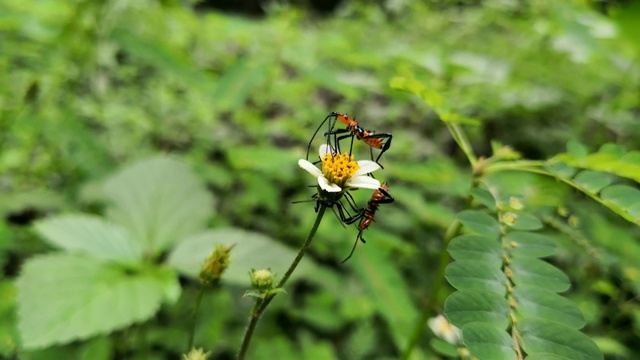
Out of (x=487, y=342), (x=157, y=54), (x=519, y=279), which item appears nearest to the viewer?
(x=487, y=342)

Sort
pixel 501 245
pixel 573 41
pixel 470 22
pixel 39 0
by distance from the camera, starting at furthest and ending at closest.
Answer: pixel 470 22, pixel 39 0, pixel 573 41, pixel 501 245

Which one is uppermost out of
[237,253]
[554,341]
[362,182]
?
[362,182]

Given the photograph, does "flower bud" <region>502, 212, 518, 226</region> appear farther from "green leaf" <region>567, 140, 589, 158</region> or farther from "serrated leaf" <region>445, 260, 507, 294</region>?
"green leaf" <region>567, 140, 589, 158</region>

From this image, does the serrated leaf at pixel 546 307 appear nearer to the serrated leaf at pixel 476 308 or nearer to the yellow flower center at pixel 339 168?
the serrated leaf at pixel 476 308

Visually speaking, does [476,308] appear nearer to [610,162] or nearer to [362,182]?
[362,182]

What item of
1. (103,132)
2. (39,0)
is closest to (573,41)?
(103,132)

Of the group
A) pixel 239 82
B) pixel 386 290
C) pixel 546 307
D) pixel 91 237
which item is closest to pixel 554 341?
pixel 546 307

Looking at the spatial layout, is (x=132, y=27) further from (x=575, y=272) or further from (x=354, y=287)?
(x=575, y=272)
